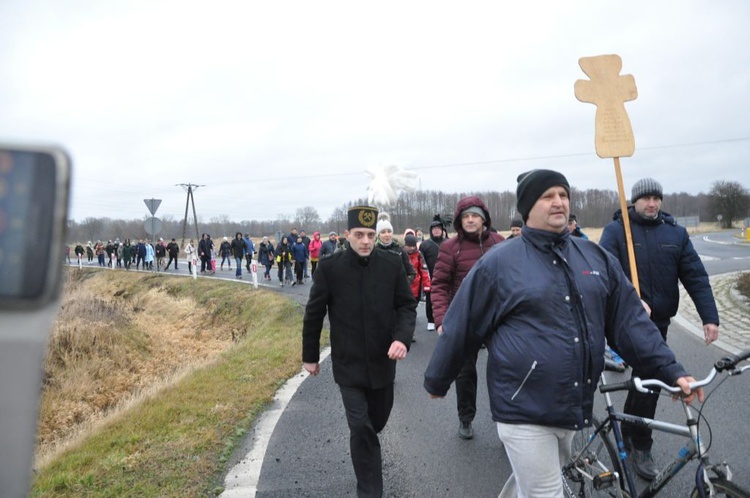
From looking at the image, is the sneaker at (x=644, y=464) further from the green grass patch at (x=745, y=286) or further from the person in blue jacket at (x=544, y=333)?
the green grass patch at (x=745, y=286)

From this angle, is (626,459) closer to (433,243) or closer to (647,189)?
(647,189)

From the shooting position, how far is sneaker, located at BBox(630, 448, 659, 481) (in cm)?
358

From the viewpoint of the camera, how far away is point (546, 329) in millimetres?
2398

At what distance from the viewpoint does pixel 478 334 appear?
8.64 feet

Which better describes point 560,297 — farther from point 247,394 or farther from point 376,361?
point 247,394

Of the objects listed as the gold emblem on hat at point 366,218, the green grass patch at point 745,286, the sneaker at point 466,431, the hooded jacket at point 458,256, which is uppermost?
the gold emblem on hat at point 366,218

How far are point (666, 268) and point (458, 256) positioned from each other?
1768 mm

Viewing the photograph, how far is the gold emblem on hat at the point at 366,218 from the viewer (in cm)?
372

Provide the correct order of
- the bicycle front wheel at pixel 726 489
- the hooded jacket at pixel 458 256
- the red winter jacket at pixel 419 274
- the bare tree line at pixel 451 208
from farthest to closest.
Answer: the bare tree line at pixel 451 208 → the red winter jacket at pixel 419 274 → the hooded jacket at pixel 458 256 → the bicycle front wheel at pixel 726 489

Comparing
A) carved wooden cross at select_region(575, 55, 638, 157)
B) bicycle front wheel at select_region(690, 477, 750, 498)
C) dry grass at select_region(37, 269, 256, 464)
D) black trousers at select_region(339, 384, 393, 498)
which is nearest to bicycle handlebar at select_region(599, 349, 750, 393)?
bicycle front wheel at select_region(690, 477, 750, 498)

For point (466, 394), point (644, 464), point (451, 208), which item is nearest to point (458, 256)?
point (466, 394)

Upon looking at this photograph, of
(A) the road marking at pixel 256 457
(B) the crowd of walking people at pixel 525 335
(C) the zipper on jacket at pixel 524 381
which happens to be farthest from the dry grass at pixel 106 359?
(C) the zipper on jacket at pixel 524 381

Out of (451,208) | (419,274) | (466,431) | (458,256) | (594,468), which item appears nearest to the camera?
(594,468)

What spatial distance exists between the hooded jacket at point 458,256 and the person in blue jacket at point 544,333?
2154mm
